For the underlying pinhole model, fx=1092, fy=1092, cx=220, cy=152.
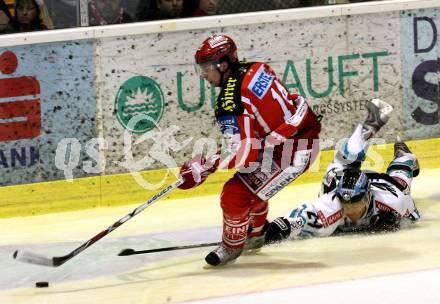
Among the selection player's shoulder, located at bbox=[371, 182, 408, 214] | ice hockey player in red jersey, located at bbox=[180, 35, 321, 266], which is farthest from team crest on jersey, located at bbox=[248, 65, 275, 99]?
player's shoulder, located at bbox=[371, 182, 408, 214]

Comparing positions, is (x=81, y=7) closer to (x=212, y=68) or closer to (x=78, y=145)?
(x=78, y=145)

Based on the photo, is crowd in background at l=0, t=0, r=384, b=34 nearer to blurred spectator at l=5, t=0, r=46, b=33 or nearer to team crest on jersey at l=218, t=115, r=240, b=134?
blurred spectator at l=5, t=0, r=46, b=33

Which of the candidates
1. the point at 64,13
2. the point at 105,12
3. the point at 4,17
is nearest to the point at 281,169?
the point at 105,12

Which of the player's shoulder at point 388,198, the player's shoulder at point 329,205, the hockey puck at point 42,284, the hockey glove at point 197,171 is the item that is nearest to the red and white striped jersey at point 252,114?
the hockey glove at point 197,171

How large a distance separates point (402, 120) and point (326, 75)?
722mm

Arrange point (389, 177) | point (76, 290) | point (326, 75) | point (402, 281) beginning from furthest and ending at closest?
1. point (326, 75)
2. point (389, 177)
3. point (76, 290)
4. point (402, 281)

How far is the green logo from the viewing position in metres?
7.95

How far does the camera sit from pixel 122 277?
6.04 m

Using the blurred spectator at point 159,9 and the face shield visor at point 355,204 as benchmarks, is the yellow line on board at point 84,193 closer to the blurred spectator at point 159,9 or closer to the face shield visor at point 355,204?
the blurred spectator at point 159,9

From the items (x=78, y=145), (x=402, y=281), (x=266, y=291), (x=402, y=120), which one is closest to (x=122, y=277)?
(x=266, y=291)

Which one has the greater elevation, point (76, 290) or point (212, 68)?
point (212, 68)

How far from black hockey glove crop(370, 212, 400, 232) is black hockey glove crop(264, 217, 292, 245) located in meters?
0.54

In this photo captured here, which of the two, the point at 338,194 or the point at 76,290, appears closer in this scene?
the point at 76,290

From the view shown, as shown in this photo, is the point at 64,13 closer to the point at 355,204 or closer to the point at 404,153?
the point at 404,153
